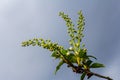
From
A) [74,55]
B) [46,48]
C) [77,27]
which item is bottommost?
[46,48]

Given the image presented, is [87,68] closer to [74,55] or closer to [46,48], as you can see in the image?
[74,55]

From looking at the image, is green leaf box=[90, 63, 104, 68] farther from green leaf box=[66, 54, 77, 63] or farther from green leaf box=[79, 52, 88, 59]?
green leaf box=[66, 54, 77, 63]

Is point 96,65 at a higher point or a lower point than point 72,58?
higher

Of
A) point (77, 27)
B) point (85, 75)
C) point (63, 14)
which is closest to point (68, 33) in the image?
point (77, 27)

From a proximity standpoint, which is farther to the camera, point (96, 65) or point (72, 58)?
point (96, 65)

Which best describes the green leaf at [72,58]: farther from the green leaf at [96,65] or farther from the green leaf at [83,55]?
the green leaf at [96,65]

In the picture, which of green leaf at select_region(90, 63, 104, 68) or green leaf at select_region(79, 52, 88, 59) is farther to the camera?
green leaf at select_region(90, 63, 104, 68)

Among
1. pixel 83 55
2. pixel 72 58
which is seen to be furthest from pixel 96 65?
pixel 72 58

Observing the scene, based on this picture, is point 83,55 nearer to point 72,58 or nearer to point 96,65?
point 72,58

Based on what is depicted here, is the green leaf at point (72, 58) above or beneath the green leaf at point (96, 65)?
beneath

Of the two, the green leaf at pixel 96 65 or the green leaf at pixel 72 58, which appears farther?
the green leaf at pixel 96 65

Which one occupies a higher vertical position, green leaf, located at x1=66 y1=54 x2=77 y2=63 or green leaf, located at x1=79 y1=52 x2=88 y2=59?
green leaf, located at x1=79 y1=52 x2=88 y2=59
